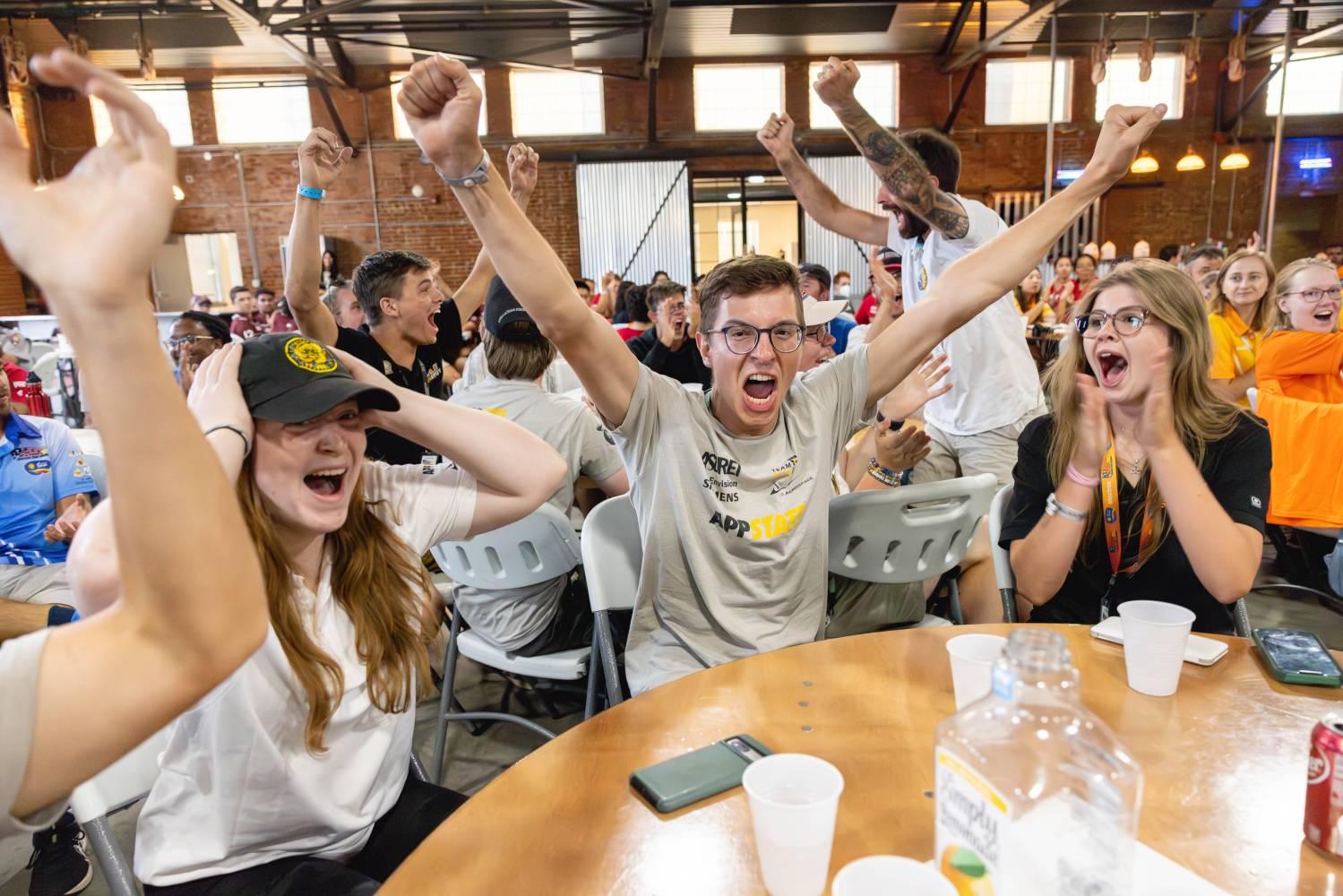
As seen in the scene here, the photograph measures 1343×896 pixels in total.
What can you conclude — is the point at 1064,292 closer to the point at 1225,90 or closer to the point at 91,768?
the point at 1225,90

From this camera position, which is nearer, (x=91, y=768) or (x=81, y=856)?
(x=91, y=768)

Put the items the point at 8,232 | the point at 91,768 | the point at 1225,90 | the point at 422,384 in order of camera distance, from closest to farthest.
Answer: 1. the point at 8,232
2. the point at 91,768
3. the point at 422,384
4. the point at 1225,90

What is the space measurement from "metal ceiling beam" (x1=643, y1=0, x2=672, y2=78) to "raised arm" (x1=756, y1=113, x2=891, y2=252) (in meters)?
6.74

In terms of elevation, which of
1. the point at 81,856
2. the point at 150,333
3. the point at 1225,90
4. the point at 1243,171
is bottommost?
the point at 81,856

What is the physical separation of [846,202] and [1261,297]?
8857 millimetres

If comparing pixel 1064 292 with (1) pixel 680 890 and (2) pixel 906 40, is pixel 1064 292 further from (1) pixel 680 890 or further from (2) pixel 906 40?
(1) pixel 680 890

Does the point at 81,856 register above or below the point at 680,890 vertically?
below

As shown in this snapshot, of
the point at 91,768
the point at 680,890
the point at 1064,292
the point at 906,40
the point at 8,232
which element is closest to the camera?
the point at 8,232

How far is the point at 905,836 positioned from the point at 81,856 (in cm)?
225

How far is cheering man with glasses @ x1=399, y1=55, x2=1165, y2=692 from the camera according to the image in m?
1.68

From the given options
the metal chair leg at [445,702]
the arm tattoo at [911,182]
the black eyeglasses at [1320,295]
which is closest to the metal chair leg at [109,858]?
the metal chair leg at [445,702]

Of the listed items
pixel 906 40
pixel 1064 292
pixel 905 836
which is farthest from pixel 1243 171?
pixel 905 836

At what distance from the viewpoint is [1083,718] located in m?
0.70

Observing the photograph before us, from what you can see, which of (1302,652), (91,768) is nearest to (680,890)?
(91,768)
